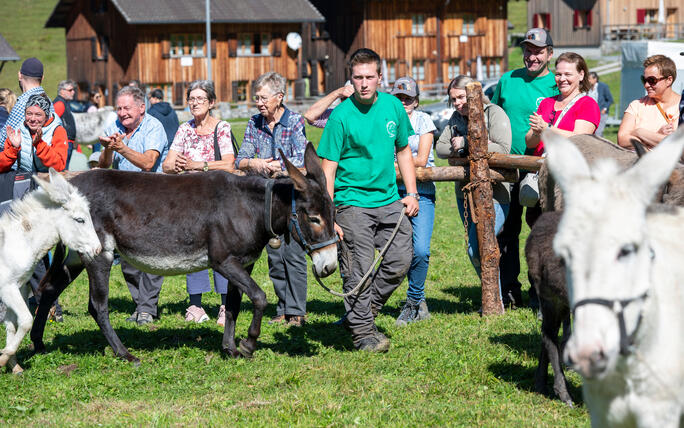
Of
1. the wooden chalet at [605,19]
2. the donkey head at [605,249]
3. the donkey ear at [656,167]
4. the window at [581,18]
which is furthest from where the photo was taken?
the window at [581,18]

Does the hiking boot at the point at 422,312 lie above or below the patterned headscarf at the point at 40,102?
below

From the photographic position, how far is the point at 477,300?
9.43 m

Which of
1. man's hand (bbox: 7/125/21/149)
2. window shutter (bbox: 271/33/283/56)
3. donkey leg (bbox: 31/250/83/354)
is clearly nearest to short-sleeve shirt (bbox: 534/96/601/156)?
donkey leg (bbox: 31/250/83/354)

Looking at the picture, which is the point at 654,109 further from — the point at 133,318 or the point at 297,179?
the point at 133,318

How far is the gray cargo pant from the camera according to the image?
7074 mm

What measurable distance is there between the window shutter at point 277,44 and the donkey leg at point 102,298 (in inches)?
1778

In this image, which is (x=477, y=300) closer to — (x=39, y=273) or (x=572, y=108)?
(x=572, y=108)

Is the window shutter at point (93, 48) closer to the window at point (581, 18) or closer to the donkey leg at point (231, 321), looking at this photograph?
the window at point (581, 18)

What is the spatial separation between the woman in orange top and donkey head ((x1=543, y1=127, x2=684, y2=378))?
5921mm

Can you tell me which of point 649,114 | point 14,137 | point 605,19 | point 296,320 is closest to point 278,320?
point 296,320

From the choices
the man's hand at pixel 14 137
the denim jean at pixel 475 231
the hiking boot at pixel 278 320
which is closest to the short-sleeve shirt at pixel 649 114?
the denim jean at pixel 475 231

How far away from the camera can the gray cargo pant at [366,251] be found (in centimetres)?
707

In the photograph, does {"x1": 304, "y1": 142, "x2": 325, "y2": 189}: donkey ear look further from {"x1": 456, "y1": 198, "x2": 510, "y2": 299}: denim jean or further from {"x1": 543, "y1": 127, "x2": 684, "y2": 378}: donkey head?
{"x1": 543, "y1": 127, "x2": 684, "y2": 378}: donkey head

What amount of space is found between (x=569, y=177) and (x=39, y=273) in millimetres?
7310
